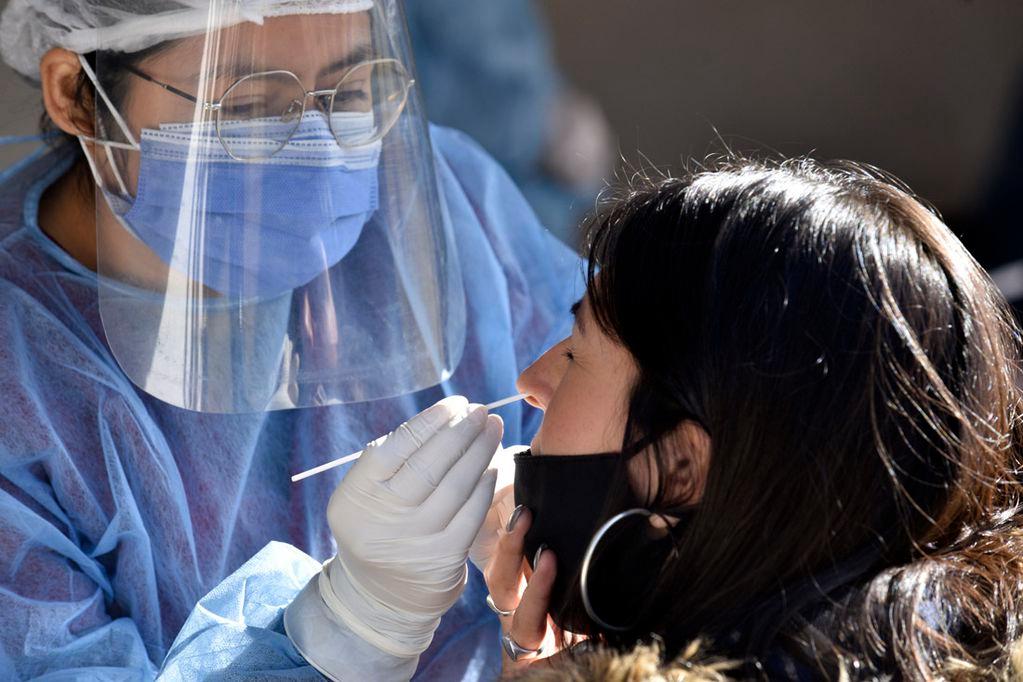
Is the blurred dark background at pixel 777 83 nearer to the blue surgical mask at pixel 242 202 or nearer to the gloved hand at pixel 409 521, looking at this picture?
the blue surgical mask at pixel 242 202

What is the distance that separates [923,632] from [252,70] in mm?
1096

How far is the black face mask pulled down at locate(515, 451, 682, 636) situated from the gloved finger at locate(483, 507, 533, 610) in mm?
12

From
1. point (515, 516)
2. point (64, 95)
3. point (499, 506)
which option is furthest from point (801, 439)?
point (64, 95)

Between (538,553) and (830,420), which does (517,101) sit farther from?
(830,420)

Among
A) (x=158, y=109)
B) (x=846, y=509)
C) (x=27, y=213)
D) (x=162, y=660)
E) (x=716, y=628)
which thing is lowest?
(x=162, y=660)

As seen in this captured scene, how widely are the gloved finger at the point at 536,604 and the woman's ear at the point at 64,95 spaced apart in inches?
35.8

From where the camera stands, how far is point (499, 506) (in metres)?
1.66

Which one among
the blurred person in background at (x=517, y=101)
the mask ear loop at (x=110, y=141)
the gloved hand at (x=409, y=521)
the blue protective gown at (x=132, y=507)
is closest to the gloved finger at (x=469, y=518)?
the gloved hand at (x=409, y=521)

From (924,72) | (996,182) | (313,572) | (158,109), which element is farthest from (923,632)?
(996,182)

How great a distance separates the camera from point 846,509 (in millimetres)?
1113

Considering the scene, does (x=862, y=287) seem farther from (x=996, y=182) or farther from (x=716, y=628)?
(x=996, y=182)

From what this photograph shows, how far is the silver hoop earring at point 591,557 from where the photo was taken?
1.16 metres

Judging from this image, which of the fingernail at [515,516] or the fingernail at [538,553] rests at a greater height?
the fingernail at [515,516]

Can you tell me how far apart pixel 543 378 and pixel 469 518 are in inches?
8.4
